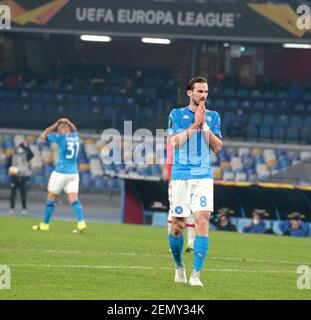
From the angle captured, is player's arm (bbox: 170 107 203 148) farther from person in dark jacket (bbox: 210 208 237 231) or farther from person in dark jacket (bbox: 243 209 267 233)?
person in dark jacket (bbox: 210 208 237 231)

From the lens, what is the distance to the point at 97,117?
36.6m

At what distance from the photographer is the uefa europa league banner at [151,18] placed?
3394cm

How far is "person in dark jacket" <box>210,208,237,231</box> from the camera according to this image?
27252 mm

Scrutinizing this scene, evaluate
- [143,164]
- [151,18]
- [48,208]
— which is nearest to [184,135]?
[48,208]

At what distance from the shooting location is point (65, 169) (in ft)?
70.8

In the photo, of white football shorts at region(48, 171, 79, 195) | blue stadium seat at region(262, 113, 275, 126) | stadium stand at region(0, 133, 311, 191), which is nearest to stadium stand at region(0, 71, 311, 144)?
blue stadium seat at region(262, 113, 275, 126)

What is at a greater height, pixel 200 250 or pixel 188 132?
pixel 188 132

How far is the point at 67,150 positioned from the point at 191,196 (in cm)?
907

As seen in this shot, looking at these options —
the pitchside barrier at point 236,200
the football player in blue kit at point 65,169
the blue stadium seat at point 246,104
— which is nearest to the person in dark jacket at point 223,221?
the pitchside barrier at point 236,200

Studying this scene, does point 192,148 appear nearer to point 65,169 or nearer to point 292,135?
point 65,169

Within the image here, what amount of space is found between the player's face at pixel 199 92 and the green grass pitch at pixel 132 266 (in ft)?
6.46

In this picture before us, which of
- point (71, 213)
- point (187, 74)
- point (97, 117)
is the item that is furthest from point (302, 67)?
point (71, 213)

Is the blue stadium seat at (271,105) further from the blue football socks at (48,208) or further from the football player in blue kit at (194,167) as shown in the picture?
the football player in blue kit at (194,167)

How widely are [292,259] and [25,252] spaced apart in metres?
4.11
